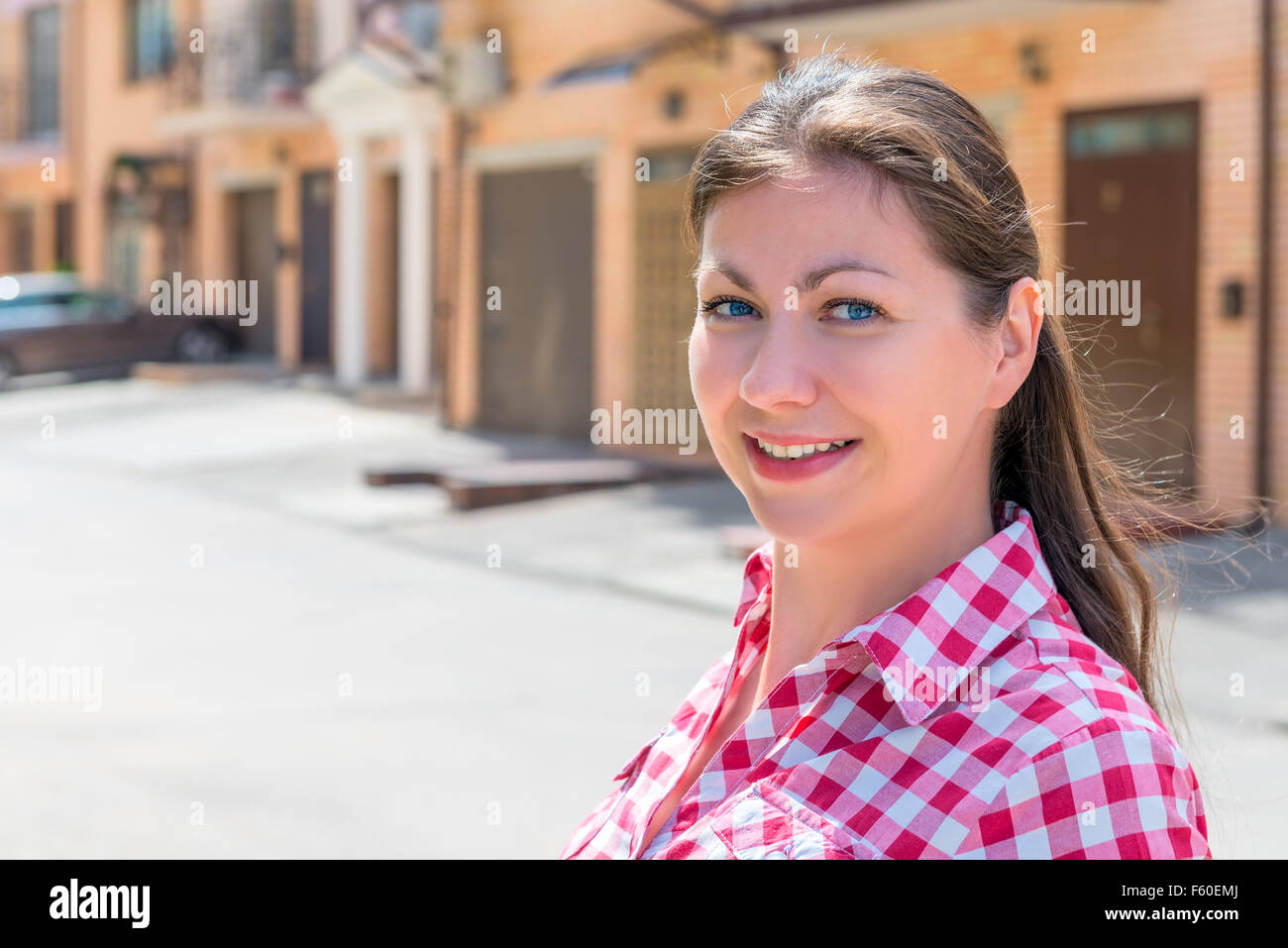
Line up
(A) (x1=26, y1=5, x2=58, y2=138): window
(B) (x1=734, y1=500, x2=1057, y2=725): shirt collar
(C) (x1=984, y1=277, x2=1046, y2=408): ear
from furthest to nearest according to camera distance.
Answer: (A) (x1=26, y1=5, x2=58, y2=138): window → (C) (x1=984, y1=277, x2=1046, y2=408): ear → (B) (x1=734, y1=500, x2=1057, y2=725): shirt collar

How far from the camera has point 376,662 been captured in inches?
293

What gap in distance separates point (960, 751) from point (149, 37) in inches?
1216

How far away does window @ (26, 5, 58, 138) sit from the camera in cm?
3397

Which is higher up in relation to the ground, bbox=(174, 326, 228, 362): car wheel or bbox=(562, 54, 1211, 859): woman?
bbox=(174, 326, 228, 362): car wheel

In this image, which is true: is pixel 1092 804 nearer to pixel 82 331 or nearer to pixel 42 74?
pixel 82 331

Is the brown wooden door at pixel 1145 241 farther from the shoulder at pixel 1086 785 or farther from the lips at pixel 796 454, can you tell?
the shoulder at pixel 1086 785

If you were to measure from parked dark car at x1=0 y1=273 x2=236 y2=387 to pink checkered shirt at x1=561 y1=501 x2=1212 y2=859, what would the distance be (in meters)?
24.9

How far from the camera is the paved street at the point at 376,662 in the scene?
5164mm

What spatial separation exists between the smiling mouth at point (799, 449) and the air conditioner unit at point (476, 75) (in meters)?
17.3

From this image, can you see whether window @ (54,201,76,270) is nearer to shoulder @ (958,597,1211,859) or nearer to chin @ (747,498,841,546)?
chin @ (747,498,841,546)

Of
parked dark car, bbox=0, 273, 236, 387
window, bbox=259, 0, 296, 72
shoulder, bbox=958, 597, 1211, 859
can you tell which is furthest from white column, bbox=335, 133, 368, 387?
shoulder, bbox=958, 597, 1211, 859

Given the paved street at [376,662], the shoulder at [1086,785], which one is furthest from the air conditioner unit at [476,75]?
the shoulder at [1086,785]

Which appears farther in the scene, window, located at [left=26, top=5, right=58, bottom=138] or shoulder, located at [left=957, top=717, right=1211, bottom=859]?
window, located at [left=26, top=5, right=58, bottom=138]
